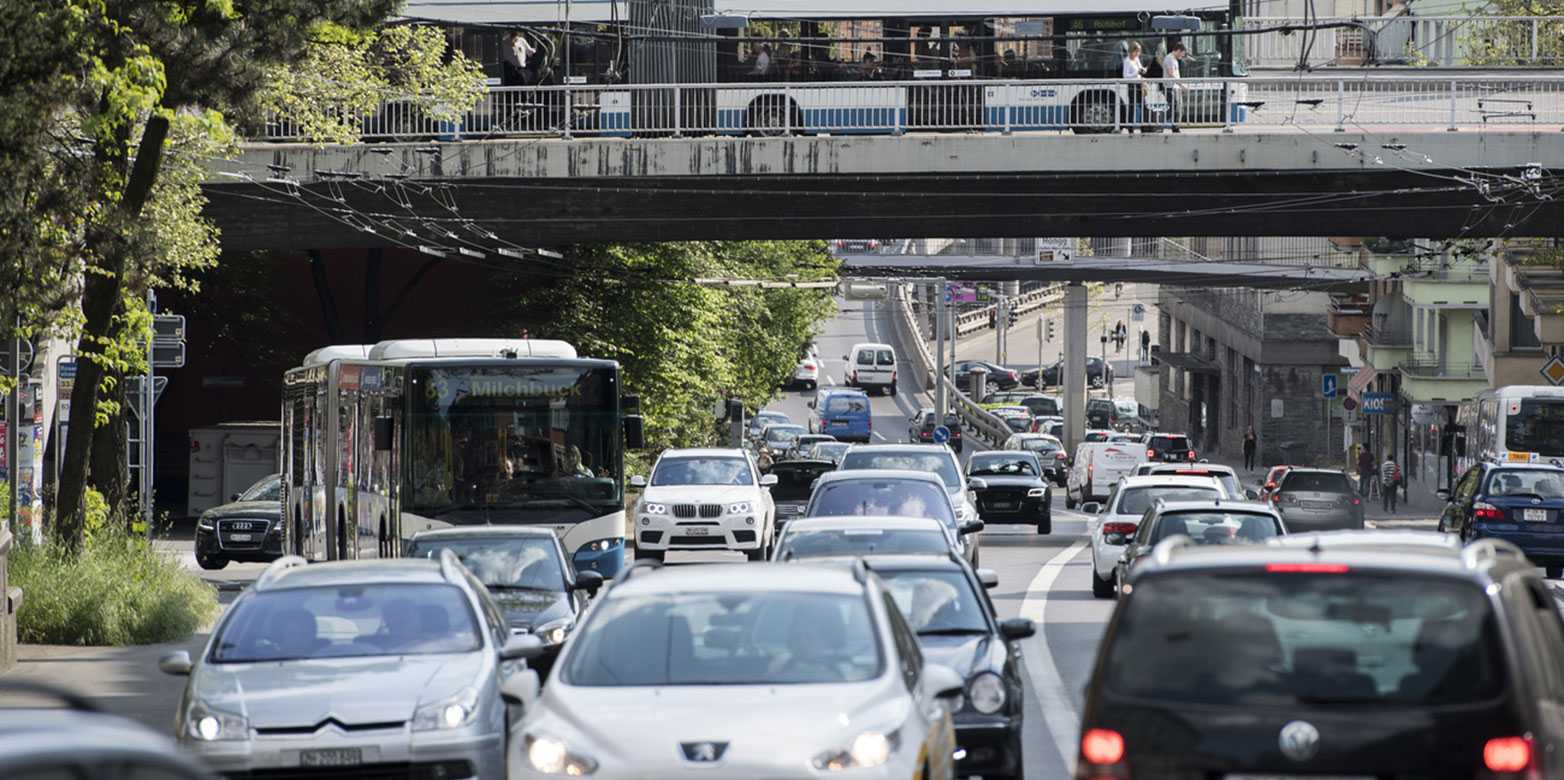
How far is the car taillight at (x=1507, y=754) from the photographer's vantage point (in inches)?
288

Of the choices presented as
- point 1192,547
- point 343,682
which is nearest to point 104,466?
point 343,682

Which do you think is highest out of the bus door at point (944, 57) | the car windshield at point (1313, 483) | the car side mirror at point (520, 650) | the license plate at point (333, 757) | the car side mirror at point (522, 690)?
the bus door at point (944, 57)

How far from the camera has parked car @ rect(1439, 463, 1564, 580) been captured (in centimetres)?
2814

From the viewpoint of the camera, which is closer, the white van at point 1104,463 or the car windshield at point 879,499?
the car windshield at point 879,499

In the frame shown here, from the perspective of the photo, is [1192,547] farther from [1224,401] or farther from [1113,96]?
[1224,401]

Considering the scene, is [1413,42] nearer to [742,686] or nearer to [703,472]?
[703,472]

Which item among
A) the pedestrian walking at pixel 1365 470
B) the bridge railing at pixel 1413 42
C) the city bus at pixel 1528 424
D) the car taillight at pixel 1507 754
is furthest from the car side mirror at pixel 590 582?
the pedestrian walking at pixel 1365 470

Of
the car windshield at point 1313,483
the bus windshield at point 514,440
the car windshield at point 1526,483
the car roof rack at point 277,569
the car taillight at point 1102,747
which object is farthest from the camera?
the car windshield at point 1313,483

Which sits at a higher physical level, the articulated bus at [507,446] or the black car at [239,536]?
the articulated bus at [507,446]

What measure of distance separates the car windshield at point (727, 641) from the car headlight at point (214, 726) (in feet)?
7.75

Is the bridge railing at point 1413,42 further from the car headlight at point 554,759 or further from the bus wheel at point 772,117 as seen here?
the car headlight at point 554,759

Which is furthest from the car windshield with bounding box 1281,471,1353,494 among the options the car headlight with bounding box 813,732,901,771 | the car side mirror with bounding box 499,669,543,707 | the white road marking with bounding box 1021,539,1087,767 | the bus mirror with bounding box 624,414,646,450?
the car headlight with bounding box 813,732,901,771

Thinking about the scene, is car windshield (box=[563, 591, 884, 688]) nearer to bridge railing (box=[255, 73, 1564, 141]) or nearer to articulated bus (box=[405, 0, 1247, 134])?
bridge railing (box=[255, 73, 1564, 141])

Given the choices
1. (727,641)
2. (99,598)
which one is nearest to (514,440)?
(99,598)
